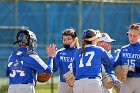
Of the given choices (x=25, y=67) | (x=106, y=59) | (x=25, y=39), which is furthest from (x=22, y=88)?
(x=106, y=59)

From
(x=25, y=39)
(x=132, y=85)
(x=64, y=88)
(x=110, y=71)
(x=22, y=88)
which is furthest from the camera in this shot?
(x=64, y=88)

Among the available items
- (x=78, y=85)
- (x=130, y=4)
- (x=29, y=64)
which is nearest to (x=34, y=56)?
(x=29, y=64)

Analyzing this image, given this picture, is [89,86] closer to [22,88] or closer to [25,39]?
[22,88]

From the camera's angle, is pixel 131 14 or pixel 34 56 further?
pixel 131 14

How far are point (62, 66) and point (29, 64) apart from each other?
5.77 ft

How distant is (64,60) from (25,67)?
5.69ft

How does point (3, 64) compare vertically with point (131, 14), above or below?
below

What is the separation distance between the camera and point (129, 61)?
11.5 m

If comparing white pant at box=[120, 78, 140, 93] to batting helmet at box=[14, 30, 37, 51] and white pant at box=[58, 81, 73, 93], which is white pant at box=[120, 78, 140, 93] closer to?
white pant at box=[58, 81, 73, 93]

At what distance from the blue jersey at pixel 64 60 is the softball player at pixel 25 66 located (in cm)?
138

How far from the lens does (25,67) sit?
11078 millimetres

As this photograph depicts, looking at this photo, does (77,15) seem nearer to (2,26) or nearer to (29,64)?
(2,26)

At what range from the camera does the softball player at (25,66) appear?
36.3 feet

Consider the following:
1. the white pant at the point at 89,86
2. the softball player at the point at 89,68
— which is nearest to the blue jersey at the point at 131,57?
the softball player at the point at 89,68
